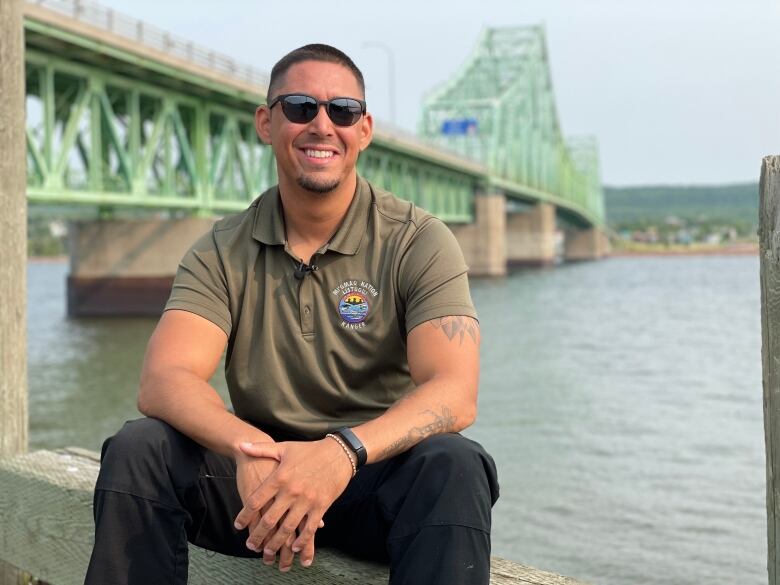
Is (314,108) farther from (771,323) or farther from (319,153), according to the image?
(771,323)

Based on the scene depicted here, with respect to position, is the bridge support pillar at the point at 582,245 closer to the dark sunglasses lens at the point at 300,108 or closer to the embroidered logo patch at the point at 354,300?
the dark sunglasses lens at the point at 300,108

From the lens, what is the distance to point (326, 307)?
2.40 meters

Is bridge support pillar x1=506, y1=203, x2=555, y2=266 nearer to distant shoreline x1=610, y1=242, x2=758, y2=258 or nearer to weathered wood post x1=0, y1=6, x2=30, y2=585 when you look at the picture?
distant shoreline x1=610, y1=242, x2=758, y2=258

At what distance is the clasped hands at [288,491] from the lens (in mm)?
2137

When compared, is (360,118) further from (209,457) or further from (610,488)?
(610,488)

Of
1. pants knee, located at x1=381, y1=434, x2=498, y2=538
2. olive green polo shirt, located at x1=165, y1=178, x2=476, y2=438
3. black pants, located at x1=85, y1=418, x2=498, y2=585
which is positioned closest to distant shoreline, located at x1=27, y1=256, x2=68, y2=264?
olive green polo shirt, located at x1=165, y1=178, x2=476, y2=438

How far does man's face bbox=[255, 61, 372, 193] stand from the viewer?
2.56m

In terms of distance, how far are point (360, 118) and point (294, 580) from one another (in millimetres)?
1141

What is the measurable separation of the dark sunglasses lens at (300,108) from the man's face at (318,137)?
1cm

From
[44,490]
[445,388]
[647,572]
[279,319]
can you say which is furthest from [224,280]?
[647,572]

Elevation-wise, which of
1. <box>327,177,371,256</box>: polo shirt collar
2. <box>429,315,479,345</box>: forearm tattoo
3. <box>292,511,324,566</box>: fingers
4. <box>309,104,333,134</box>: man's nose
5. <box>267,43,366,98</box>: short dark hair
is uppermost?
<box>267,43,366,98</box>: short dark hair

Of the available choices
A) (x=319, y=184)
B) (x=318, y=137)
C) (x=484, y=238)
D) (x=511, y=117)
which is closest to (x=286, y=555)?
(x=319, y=184)

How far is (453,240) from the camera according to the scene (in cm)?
254

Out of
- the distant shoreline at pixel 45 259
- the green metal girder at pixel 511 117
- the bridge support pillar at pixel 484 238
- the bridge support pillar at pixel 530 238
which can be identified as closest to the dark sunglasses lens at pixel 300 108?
the bridge support pillar at pixel 484 238
